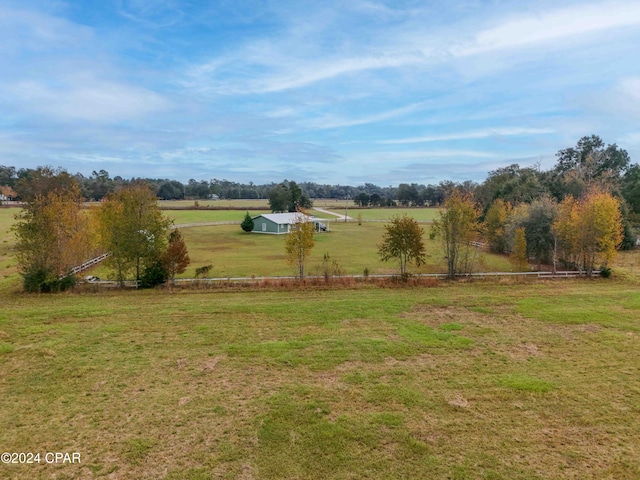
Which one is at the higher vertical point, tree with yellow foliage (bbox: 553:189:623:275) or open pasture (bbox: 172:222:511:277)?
tree with yellow foliage (bbox: 553:189:623:275)

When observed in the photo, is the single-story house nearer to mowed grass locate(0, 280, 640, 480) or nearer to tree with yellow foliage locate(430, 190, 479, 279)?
tree with yellow foliage locate(430, 190, 479, 279)

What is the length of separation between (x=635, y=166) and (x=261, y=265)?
58927 millimetres

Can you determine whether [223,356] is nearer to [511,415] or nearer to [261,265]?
[511,415]

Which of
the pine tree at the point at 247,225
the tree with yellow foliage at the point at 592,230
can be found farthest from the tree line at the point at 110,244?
the pine tree at the point at 247,225

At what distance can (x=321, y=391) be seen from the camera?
909 cm

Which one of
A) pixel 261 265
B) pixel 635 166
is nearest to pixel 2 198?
pixel 261 265

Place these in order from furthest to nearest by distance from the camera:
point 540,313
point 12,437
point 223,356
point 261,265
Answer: point 261,265 < point 540,313 < point 223,356 < point 12,437

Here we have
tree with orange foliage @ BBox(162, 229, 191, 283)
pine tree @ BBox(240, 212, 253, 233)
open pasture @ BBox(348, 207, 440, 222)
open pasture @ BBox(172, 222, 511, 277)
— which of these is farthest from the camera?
open pasture @ BBox(348, 207, 440, 222)

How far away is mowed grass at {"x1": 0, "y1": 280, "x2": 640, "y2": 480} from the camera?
675cm

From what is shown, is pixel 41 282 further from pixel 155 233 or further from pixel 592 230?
pixel 592 230

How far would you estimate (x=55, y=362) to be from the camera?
10539 millimetres

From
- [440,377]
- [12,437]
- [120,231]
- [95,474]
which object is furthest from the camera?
[120,231]

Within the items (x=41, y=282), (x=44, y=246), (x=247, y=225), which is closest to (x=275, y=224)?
(x=247, y=225)

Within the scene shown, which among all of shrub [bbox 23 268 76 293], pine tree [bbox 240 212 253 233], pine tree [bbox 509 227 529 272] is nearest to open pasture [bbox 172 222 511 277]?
pine tree [bbox 240 212 253 233]
